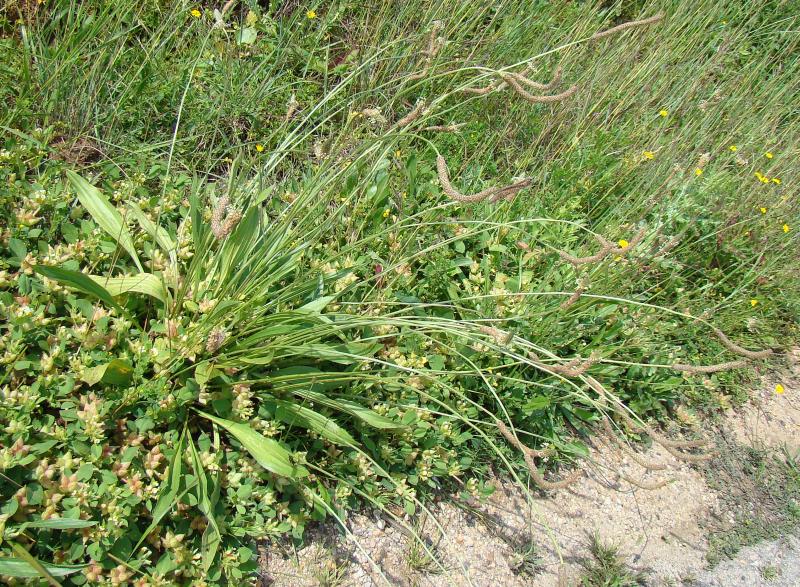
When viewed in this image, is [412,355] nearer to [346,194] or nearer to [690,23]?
[346,194]

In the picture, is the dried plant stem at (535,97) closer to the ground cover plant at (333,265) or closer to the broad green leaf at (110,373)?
the ground cover plant at (333,265)

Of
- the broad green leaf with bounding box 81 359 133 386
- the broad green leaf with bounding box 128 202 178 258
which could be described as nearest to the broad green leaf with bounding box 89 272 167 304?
the broad green leaf with bounding box 128 202 178 258

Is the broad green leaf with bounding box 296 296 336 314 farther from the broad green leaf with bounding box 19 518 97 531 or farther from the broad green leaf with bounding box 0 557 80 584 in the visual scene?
the broad green leaf with bounding box 0 557 80 584

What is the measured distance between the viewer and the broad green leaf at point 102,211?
2.28 m

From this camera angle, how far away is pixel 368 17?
349 cm

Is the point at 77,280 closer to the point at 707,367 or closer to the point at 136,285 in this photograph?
the point at 136,285

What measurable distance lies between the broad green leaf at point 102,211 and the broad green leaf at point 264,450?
64cm

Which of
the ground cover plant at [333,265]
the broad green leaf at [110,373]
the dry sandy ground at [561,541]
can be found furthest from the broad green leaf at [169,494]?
the dry sandy ground at [561,541]

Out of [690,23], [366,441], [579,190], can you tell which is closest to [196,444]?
[366,441]

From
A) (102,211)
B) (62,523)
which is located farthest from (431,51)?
(62,523)

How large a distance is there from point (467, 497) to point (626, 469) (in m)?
0.94

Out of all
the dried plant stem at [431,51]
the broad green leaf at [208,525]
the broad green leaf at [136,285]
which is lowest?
the broad green leaf at [208,525]

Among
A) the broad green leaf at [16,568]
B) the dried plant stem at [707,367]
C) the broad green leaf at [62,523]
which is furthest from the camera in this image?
the dried plant stem at [707,367]

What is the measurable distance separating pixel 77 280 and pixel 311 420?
2.75ft
